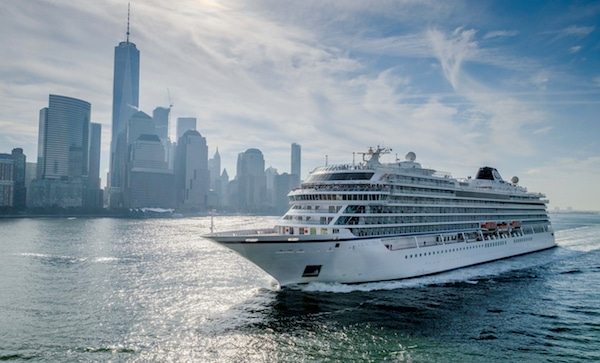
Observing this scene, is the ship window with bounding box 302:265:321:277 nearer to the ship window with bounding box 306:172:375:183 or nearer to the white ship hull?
the white ship hull

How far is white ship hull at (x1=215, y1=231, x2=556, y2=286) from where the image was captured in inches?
1547

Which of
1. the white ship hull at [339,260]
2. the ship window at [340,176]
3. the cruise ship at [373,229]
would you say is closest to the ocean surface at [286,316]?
the white ship hull at [339,260]

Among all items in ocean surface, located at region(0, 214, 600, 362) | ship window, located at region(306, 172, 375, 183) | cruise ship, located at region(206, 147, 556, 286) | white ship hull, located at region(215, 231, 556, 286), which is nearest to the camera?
ocean surface, located at region(0, 214, 600, 362)

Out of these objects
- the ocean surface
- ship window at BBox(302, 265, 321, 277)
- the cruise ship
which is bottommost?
the ocean surface

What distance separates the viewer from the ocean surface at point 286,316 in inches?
1090

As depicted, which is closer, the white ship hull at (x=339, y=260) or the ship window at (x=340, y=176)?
the white ship hull at (x=339, y=260)

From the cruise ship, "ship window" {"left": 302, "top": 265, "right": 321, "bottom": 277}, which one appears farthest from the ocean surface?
the cruise ship

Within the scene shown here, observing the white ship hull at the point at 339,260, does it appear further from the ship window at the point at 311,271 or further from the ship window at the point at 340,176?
the ship window at the point at 340,176

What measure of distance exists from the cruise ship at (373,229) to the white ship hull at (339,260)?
98 millimetres

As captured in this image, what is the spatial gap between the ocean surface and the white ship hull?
1317 millimetres

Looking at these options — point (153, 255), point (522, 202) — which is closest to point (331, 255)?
point (153, 255)

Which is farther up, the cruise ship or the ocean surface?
the cruise ship

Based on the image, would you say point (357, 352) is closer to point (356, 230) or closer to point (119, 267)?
point (356, 230)

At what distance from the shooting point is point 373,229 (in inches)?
1734
